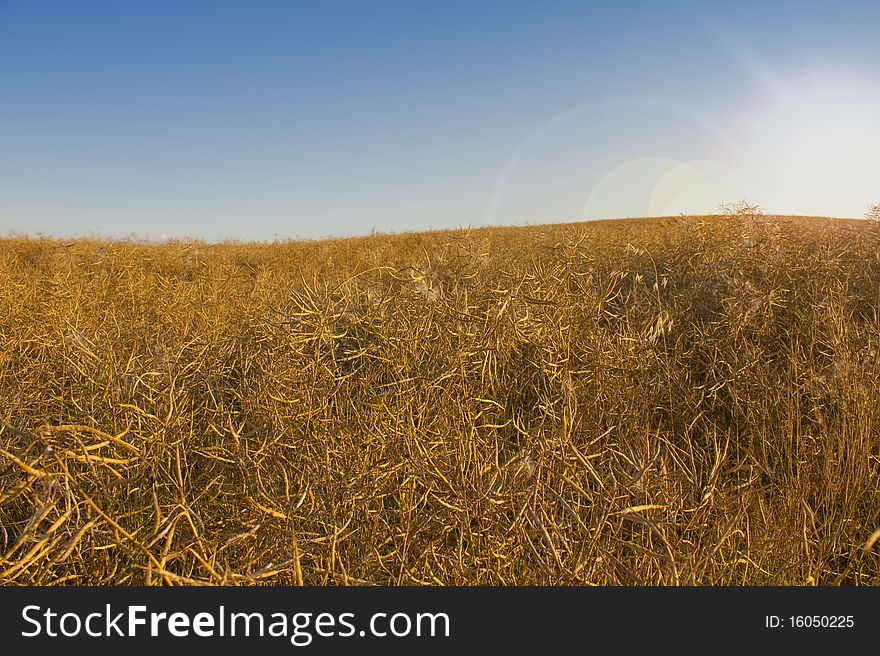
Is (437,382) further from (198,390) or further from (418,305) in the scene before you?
(198,390)

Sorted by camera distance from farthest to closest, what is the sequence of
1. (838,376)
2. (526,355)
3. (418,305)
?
(526,355) < (838,376) < (418,305)

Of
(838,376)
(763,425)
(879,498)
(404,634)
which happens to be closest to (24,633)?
(404,634)

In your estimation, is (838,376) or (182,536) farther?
(838,376)

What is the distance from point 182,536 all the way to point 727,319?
3088 millimetres

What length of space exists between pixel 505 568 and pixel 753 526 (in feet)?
3.24

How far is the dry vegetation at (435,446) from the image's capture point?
1116 mm

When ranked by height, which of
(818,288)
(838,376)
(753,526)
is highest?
(818,288)

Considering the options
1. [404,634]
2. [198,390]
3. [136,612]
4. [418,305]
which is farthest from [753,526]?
[198,390]

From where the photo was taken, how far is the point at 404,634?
1.03 meters

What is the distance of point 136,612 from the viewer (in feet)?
3.37

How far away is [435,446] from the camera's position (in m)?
1.42

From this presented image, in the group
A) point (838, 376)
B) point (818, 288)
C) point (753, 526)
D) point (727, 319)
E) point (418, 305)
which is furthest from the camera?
point (818, 288)

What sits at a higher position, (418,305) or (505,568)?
(418,305)

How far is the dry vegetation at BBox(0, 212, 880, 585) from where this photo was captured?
1.12m
